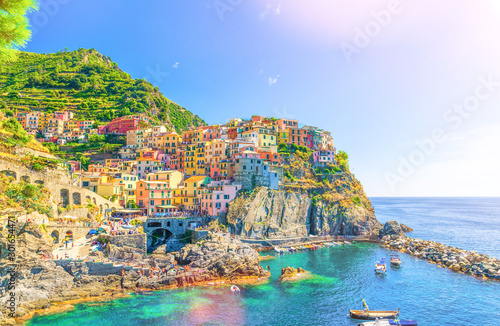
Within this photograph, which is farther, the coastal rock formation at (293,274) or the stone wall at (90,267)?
the coastal rock formation at (293,274)

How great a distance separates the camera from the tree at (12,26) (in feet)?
18.4

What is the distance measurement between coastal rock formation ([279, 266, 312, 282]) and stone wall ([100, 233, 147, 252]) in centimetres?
1885

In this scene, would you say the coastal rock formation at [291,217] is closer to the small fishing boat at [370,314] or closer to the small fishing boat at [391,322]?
the small fishing boat at [370,314]

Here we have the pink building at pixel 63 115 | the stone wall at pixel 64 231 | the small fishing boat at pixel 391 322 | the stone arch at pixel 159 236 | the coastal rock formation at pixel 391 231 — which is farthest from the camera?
Answer: the pink building at pixel 63 115

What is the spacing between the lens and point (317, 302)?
3266cm

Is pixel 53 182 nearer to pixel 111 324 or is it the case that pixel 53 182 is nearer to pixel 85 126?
pixel 111 324

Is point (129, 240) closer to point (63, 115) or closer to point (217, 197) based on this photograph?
point (217, 197)

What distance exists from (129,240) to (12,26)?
3866 centimetres

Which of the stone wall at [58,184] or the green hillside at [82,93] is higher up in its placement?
the green hillside at [82,93]

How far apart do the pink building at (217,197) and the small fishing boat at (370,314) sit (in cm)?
3281

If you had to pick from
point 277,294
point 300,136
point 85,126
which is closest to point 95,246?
point 277,294

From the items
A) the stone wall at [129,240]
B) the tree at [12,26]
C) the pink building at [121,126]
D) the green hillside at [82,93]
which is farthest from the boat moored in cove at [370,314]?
the green hillside at [82,93]

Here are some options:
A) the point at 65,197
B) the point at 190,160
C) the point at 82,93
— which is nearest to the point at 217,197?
the point at 190,160

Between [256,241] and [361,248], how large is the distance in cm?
2051
